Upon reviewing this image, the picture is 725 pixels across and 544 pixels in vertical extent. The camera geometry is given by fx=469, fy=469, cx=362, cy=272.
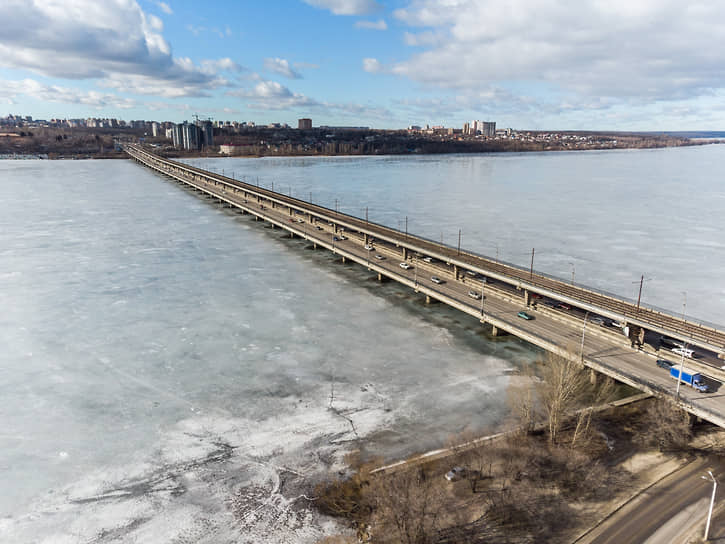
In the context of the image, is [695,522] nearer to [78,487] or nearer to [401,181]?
[78,487]

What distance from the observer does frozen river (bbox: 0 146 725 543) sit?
74.1ft

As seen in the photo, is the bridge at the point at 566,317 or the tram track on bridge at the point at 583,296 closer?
the bridge at the point at 566,317

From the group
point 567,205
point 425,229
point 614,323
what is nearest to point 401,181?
point 567,205

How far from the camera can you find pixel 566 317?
3881cm

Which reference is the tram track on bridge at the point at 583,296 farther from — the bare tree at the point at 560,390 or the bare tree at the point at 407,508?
the bare tree at the point at 407,508

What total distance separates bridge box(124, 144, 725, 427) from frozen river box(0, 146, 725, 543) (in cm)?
226

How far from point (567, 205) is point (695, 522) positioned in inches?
3879

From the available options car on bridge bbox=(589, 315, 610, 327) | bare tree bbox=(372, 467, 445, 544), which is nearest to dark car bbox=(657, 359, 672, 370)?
car on bridge bbox=(589, 315, 610, 327)

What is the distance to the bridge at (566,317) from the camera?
29.8 m

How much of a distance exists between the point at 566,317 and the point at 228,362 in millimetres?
27439

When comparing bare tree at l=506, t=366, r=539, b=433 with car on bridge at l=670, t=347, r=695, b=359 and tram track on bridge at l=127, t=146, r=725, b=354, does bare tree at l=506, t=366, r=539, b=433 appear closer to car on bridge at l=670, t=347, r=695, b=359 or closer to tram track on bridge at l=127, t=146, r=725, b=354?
tram track on bridge at l=127, t=146, r=725, b=354

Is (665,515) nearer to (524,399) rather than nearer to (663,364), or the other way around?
(524,399)

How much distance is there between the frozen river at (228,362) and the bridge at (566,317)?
2256mm

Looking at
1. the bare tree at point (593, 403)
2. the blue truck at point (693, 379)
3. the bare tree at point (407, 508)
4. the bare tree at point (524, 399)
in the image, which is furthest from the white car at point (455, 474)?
the blue truck at point (693, 379)
